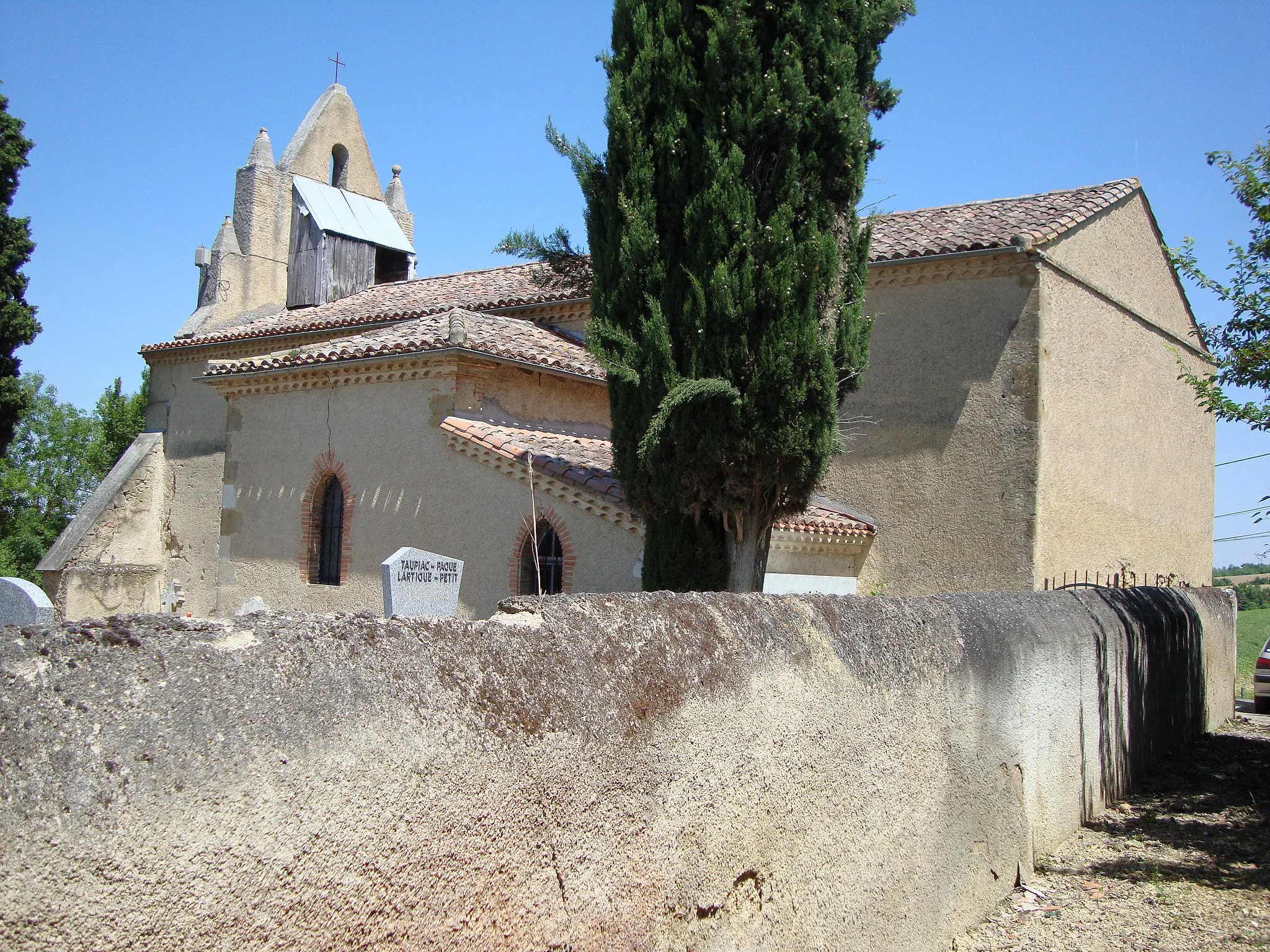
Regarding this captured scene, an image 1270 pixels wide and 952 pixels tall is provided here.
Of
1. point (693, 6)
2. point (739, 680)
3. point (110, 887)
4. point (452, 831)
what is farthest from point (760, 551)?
point (110, 887)

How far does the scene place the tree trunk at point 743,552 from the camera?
10.6 meters

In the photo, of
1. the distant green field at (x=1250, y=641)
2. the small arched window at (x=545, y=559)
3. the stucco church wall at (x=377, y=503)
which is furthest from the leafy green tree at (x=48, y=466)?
the distant green field at (x=1250, y=641)

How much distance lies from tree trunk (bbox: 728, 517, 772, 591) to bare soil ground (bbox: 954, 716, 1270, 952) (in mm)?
3843

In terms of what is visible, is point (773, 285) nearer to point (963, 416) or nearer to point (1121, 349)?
point (963, 416)

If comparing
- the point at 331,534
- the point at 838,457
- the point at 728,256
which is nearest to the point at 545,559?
the point at 331,534

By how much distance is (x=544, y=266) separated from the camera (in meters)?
16.9

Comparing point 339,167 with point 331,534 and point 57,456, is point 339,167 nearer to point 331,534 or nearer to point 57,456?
point 331,534

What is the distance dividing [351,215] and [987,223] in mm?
15452

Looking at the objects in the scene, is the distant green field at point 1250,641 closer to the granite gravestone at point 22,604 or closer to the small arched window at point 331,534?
the small arched window at point 331,534

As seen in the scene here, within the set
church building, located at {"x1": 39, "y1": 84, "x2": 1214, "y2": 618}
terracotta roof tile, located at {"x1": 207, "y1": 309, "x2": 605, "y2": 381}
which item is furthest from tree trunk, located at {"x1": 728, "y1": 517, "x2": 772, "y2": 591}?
terracotta roof tile, located at {"x1": 207, "y1": 309, "x2": 605, "y2": 381}

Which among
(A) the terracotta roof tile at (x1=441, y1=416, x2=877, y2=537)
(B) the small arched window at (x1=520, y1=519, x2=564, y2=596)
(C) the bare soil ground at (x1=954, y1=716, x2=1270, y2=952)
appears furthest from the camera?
(B) the small arched window at (x1=520, y1=519, x2=564, y2=596)

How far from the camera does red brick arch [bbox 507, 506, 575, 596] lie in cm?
1214

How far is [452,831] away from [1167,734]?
10.6 m

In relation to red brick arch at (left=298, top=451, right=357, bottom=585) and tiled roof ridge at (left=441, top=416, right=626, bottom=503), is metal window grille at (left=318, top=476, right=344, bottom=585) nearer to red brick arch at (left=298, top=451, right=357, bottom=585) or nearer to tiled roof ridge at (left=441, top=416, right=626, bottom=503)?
red brick arch at (left=298, top=451, right=357, bottom=585)
